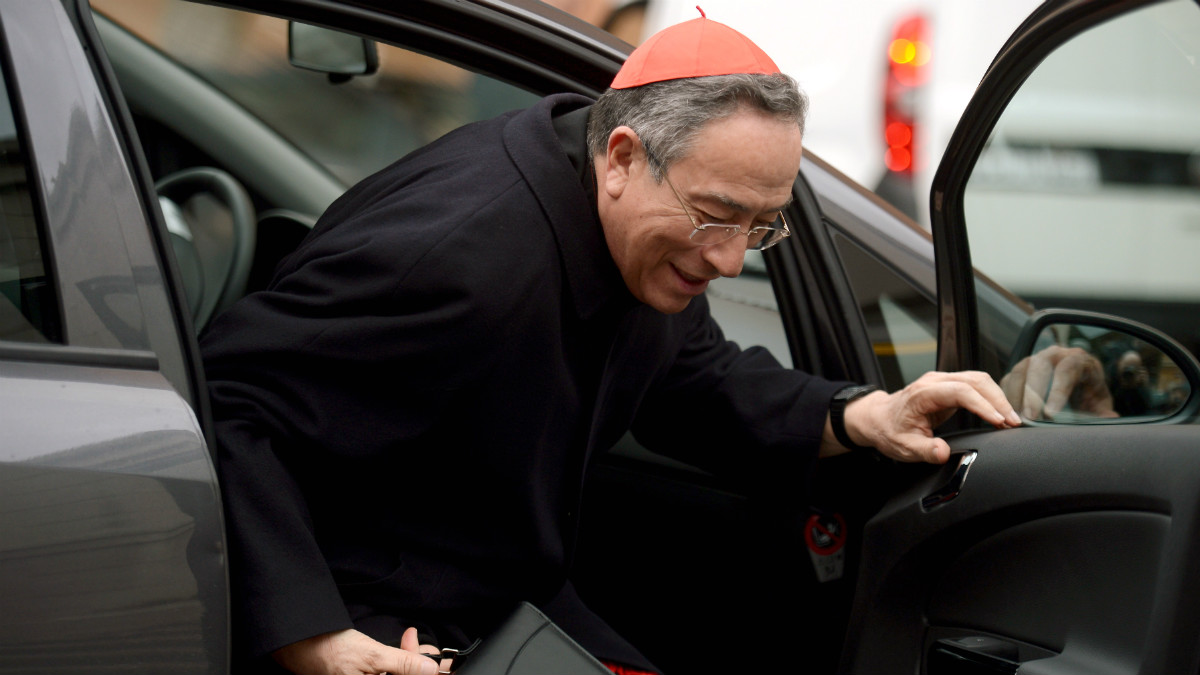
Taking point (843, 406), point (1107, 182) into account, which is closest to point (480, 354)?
point (843, 406)

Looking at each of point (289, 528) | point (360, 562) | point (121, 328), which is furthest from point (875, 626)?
point (121, 328)

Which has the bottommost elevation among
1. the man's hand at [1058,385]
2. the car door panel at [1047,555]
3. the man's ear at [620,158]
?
the car door panel at [1047,555]

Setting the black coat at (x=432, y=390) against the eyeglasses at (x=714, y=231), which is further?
the eyeglasses at (x=714, y=231)

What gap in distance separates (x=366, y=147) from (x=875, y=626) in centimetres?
305

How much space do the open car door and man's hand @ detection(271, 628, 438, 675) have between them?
0.68 m

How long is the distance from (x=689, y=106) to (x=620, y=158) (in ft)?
0.40

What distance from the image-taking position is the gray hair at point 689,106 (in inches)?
60.8

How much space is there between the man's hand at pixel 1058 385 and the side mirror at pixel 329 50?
3.63 ft

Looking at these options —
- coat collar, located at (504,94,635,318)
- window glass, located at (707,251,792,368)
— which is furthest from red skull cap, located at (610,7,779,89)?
→ window glass, located at (707,251,792,368)

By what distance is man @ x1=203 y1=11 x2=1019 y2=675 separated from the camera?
1419 millimetres

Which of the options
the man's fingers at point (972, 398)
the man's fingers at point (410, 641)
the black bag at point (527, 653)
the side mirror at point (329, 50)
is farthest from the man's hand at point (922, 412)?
the side mirror at point (329, 50)

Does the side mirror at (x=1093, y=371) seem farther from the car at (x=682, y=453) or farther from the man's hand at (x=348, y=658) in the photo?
the man's hand at (x=348, y=658)

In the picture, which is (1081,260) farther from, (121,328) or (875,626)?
(121,328)

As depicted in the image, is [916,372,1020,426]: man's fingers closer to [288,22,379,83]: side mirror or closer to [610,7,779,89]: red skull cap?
[610,7,779,89]: red skull cap
